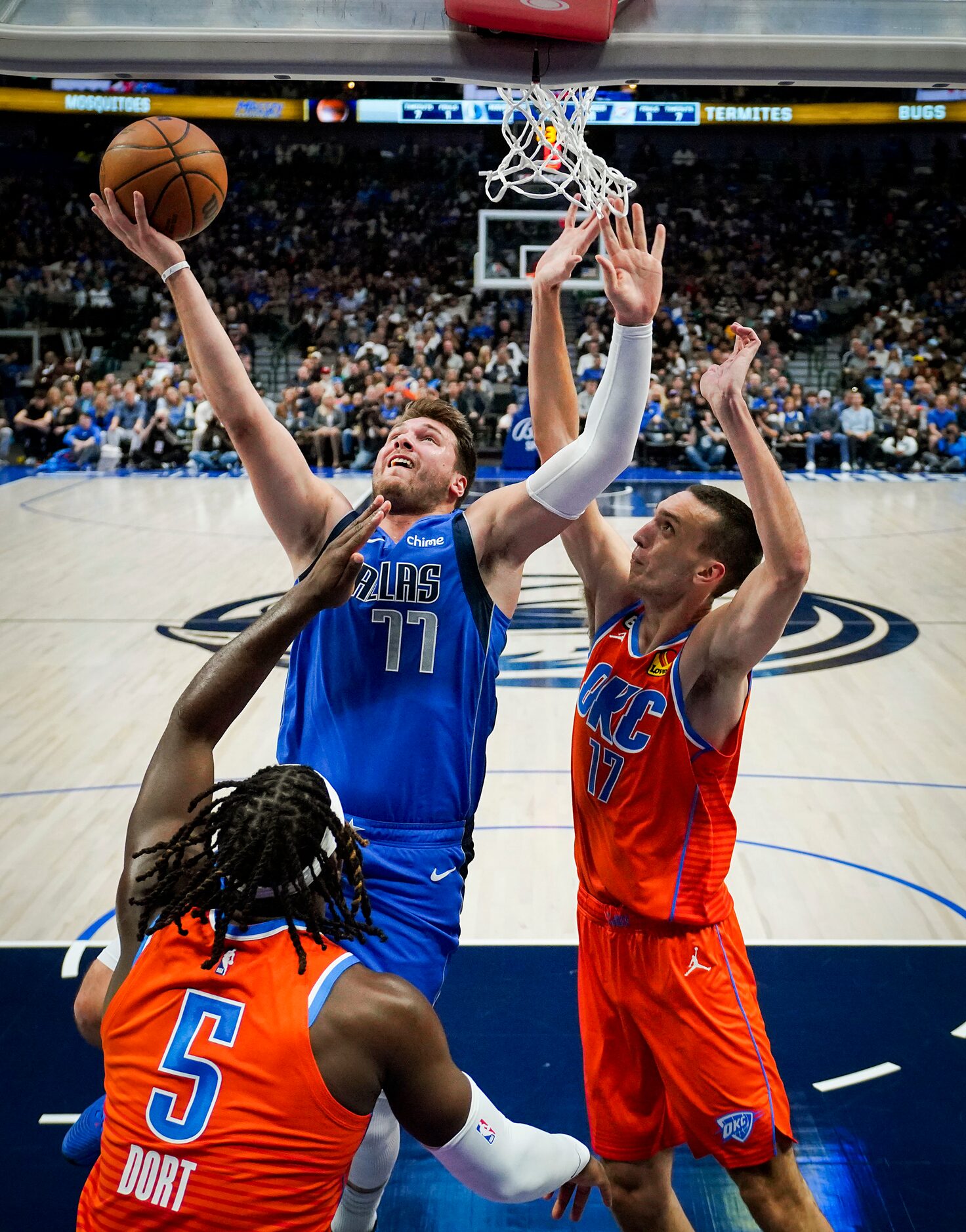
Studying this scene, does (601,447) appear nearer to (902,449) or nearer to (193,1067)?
(193,1067)

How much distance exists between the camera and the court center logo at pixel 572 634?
867 centimetres

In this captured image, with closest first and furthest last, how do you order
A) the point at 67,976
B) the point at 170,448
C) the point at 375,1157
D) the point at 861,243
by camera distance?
the point at 375,1157
the point at 67,976
the point at 170,448
the point at 861,243

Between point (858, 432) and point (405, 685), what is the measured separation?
1786cm

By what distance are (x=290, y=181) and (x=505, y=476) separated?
1307 centimetres

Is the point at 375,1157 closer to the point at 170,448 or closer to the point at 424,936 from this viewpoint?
the point at 424,936

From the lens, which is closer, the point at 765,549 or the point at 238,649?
the point at 238,649

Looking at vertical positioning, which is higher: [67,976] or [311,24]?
[311,24]

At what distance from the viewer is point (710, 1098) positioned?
2.84 m

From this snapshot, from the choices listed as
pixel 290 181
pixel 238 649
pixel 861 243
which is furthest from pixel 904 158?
pixel 238 649

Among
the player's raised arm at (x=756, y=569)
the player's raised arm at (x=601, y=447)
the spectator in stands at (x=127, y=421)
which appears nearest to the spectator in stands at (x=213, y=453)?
the spectator in stands at (x=127, y=421)

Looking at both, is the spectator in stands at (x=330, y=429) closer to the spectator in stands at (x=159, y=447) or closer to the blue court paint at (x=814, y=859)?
the spectator in stands at (x=159, y=447)

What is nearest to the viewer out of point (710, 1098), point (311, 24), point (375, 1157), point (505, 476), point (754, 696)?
point (710, 1098)

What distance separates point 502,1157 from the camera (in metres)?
2.38

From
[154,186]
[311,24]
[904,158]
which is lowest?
[154,186]
